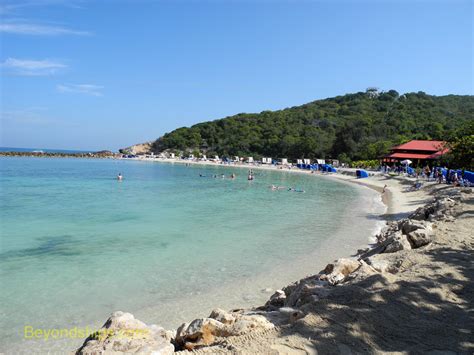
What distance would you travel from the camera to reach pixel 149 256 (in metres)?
10.2

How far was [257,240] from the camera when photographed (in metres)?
12.1

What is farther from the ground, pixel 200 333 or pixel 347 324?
pixel 347 324

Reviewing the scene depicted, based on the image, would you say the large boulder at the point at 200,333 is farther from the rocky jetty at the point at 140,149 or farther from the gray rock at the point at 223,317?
the rocky jetty at the point at 140,149

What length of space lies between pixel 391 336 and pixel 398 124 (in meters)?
67.8

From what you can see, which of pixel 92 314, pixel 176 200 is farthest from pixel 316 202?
pixel 92 314

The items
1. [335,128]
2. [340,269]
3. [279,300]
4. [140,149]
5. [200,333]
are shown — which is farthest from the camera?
[140,149]

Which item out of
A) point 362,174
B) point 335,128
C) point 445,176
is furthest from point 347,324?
point 335,128

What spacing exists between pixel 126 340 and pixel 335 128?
7810cm

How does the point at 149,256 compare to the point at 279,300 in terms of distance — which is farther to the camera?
the point at 149,256

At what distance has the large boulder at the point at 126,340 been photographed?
3311 millimetres

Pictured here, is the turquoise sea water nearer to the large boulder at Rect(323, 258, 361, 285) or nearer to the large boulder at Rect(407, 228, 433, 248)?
the large boulder at Rect(323, 258, 361, 285)

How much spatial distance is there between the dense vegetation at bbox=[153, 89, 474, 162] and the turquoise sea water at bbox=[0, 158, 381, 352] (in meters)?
38.7

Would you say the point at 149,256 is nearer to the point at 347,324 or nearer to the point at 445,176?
the point at 347,324

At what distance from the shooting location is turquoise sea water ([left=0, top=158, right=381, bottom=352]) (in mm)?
6748
